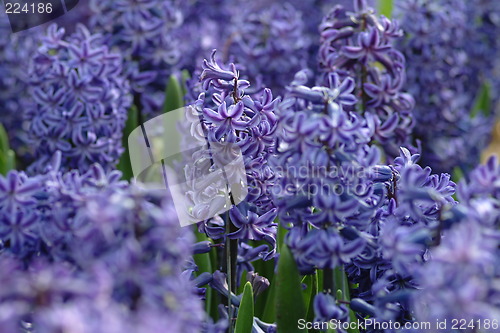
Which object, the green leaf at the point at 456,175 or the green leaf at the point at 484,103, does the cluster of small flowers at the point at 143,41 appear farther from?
the green leaf at the point at 484,103

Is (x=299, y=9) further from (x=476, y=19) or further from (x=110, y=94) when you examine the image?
(x=110, y=94)

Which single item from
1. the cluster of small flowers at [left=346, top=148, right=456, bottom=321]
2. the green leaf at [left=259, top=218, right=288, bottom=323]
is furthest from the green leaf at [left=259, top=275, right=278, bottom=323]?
the cluster of small flowers at [left=346, top=148, right=456, bottom=321]

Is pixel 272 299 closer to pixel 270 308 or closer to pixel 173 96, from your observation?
pixel 270 308

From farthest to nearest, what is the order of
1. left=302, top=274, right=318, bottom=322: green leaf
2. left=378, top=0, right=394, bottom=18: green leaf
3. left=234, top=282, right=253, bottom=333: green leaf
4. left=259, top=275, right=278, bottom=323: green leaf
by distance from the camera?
left=378, top=0, right=394, bottom=18: green leaf < left=259, top=275, right=278, bottom=323: green leaf < left=302, top=274, right=318, bottom=322: green leaf < left=234, top=282, right=253, bottom=333: green leaf

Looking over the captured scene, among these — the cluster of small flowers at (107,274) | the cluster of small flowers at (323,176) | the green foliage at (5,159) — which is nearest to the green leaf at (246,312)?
the cluster of small flowers at (323,176)

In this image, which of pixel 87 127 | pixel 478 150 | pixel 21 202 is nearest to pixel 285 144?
pixel 21 202

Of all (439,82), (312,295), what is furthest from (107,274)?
(439,82)

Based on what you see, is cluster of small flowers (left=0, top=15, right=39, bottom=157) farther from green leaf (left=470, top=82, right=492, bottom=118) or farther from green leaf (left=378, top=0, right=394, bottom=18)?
green leaf (left=470, top=82, right=492, bottom=118)

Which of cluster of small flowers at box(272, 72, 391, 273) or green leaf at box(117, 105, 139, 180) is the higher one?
cluster of small flowers at box(272, 72, 391, 273)
